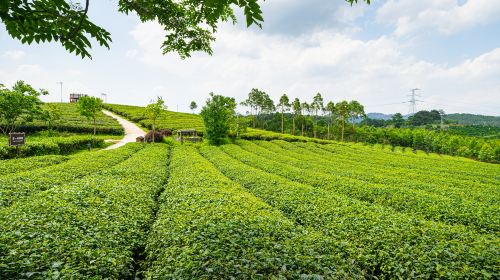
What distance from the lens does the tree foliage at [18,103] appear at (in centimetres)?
3181

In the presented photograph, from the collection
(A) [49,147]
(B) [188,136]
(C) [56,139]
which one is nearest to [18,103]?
(C) [56,139]

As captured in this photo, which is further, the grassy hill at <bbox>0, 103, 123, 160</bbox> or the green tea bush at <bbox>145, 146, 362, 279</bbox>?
the grassy hill at <bbox>0, 103, 123, 160</bbox>

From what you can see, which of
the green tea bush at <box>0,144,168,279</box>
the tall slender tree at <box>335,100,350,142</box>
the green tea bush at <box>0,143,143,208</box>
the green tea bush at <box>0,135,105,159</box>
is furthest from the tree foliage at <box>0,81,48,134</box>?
the tall slender tree at <box>335,100,350,142</box>

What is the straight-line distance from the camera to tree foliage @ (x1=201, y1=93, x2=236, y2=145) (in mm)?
45625

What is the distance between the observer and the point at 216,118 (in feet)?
151

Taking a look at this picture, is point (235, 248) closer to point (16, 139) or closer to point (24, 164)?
point (24, 164)

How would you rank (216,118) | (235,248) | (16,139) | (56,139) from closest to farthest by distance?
(235,248), (16,139), (56,139), (216,118)

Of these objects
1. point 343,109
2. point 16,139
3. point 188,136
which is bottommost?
point 188,136

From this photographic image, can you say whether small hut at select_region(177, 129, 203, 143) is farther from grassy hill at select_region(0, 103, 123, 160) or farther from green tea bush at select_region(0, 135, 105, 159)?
green tea bush at select_region(0, 135, 105, 159)

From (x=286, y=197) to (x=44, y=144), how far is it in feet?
81.7

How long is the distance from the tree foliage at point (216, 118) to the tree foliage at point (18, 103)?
74.4 ft

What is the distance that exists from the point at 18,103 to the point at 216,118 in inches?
1011

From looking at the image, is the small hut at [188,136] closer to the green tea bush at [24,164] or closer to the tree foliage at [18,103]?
the tree foliage at [18,103]

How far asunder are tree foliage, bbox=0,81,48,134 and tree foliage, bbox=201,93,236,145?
892 inches
